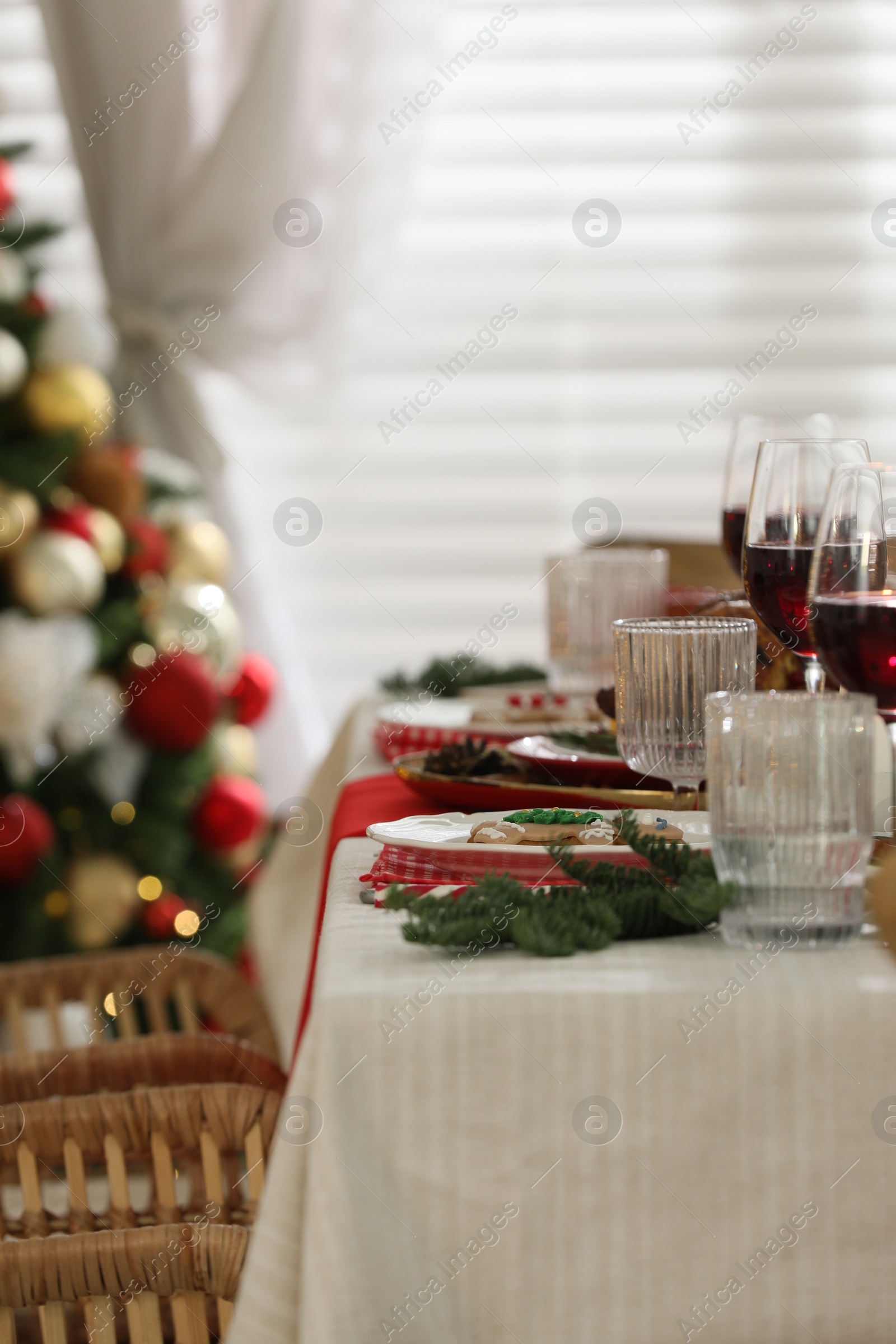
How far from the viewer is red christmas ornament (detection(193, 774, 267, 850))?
75.3 inches

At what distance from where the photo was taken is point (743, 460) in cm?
98

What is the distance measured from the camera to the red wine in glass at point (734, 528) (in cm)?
98

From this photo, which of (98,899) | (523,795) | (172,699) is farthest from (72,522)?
(523,795)

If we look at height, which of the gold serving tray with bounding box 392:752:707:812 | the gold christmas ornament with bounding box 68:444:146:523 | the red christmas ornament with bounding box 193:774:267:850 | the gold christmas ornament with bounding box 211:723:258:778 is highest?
the gold christmas ornament with bounding box 68:444:146:523

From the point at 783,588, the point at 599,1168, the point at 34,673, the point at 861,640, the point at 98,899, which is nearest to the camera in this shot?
the point at 599,1168

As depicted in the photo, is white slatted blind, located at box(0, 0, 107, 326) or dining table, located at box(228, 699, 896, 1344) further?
white slatted blind, located at box(0, 0, 107, 326)

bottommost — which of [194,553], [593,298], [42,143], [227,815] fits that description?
[227,815]

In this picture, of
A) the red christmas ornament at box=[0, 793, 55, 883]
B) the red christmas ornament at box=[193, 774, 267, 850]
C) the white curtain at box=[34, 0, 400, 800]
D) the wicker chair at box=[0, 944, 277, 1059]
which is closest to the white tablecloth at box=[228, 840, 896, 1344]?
the wicker chair at box=[0, 944, 277, 1059]

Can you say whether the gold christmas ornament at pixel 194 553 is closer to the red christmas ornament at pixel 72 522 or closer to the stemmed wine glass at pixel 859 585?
the red christmas ornament at pixel 72 522

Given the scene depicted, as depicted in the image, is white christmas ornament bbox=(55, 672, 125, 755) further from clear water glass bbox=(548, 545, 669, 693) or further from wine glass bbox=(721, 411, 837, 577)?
wine glass bbox=(721, 411, 837, 577)

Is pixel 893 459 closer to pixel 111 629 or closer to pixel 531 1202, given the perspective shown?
pixel 111 629

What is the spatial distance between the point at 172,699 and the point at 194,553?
9.7 inches

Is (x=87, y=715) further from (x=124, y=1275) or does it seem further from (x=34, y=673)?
(x=124, y=1275)

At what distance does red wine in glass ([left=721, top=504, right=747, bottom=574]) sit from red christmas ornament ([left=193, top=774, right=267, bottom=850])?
1.09 metres
